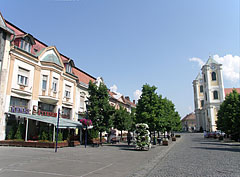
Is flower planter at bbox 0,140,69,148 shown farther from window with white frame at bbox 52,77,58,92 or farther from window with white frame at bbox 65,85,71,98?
window with white frame at bbox 65,85,71,98

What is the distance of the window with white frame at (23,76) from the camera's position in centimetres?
2167

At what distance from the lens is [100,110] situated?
83.2 feet

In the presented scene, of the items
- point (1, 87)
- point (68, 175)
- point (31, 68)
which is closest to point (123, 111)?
point (31, 68)

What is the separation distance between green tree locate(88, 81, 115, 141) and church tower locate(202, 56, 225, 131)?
6078 centimetres

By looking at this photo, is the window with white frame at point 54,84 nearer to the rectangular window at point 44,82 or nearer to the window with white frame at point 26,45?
the rectangular window at point 44,82

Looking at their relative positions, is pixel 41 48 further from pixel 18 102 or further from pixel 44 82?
pixel 18 102

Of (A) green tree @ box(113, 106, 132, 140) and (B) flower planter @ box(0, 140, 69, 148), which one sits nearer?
(B) flower planter @ box(0, 140, 69, 148)

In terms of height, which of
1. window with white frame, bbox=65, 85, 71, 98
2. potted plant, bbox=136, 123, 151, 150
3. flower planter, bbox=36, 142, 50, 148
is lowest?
flower planter, bbox=36, 142, 50, 148

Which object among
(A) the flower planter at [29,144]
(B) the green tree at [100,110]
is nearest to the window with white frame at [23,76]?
(A) the flower planter at [29,144]

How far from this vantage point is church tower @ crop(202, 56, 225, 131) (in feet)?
246

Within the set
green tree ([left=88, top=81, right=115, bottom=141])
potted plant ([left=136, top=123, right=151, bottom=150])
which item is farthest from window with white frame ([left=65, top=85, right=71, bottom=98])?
potted plant ([left=136, top=123, right=151, bottom=150])

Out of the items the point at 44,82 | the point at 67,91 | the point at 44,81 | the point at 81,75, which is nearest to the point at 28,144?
the point at 44,82

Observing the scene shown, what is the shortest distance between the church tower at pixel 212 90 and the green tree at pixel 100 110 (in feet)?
199

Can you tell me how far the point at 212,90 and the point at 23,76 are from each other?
241 feet
